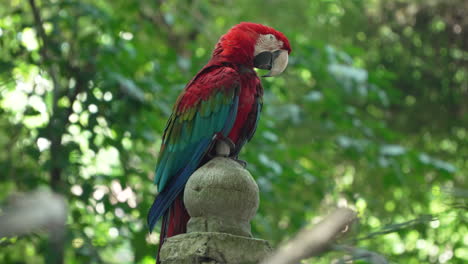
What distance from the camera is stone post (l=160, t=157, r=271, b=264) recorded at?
1.59 metres

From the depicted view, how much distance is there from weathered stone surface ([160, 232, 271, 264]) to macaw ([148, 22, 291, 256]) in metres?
0.33

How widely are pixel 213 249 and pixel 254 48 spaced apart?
108cm

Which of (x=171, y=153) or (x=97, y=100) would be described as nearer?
(x=171, y=153)

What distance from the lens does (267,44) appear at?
7.89 feet

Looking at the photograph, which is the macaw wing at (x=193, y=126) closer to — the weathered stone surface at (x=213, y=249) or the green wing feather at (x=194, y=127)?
the green wing feather at (x=194, y=127)

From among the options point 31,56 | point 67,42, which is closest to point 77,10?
point 67,42

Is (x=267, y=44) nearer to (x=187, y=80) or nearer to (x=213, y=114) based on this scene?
(x=213, y=114)

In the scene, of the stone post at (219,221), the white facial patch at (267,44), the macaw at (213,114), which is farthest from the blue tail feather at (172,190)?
the white facial patch at (267,44)

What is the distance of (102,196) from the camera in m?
3.55

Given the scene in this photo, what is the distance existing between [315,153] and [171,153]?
4356 millimetres

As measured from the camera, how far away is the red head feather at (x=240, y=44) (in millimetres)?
2311

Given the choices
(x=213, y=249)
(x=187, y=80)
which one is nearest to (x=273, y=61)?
(x=213, y=249)

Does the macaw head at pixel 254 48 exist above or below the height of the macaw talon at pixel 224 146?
above

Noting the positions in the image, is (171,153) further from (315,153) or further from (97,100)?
(315,153)
